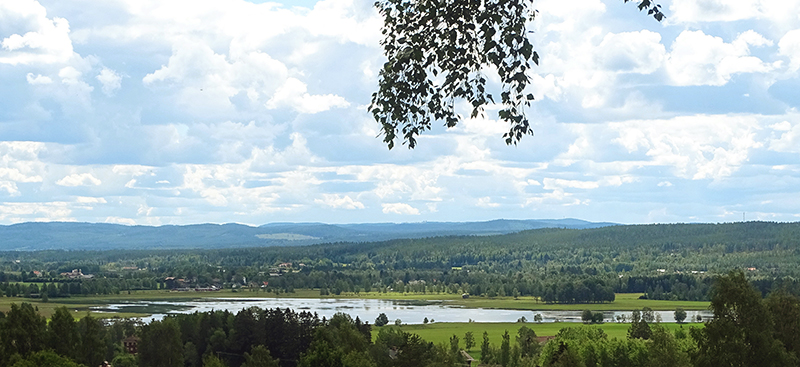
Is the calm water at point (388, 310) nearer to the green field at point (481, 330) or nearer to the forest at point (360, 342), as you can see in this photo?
the green field at point (481, 330)

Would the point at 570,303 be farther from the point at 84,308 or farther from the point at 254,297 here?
the point at 84,308

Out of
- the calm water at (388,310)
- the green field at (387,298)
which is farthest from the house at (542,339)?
the green field at (387,298)

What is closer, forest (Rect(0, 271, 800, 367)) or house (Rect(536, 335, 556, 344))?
forest (Rect(0, 271, 800, 367))

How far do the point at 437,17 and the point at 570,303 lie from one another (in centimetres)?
15605

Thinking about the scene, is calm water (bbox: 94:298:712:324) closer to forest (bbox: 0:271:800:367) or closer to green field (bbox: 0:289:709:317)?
green field (bbox: 0:289:709:317)

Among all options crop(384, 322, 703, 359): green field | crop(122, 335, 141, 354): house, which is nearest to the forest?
crop(122, 335, 141, 354): house

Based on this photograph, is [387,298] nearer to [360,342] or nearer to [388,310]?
[388,310]

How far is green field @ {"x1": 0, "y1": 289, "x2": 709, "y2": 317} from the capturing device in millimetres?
141500

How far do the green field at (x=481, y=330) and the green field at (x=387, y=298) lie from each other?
35.8 meters

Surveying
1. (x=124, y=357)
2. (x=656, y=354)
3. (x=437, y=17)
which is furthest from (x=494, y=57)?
(x=124, y=357)

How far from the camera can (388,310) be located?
13975 centimetres

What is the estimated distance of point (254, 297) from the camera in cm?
16962

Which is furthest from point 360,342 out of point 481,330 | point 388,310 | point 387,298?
point 387,298

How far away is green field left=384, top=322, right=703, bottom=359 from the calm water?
30.3 feet
